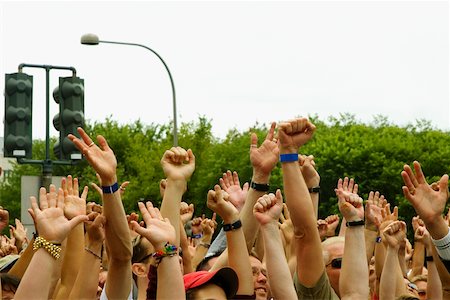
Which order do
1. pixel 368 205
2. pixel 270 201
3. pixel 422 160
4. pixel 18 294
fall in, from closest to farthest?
pixel 18 294 → pixel 270 201 → pixel 368 205 → pixel 422 160

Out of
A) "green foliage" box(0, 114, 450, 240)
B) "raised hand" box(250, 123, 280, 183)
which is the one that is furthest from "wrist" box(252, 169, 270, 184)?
"green foliage" box(0, 114, 450, 240)

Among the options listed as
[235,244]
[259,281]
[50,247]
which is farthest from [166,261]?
[259,281]

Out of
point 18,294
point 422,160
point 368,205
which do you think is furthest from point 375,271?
point 422,160

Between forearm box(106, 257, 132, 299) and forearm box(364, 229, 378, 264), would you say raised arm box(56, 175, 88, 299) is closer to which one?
forearm box(106, 257, 132, 299)

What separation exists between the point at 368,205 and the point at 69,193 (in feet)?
9.68

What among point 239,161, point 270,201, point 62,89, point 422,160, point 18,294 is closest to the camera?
point 18,294

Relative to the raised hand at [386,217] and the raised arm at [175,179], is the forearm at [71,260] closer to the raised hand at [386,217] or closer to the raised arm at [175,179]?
the raised arm at [175,179]

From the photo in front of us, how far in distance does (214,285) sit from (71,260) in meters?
1.56

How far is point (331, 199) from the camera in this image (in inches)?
1558

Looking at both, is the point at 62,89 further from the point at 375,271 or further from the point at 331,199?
the point at 331,199

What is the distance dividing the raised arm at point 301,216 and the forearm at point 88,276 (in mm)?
1132

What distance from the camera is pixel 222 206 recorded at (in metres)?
6.98

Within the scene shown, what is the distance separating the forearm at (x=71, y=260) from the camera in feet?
24.4

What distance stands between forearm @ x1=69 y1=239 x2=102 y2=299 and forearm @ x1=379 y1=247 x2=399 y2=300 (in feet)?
6.62
